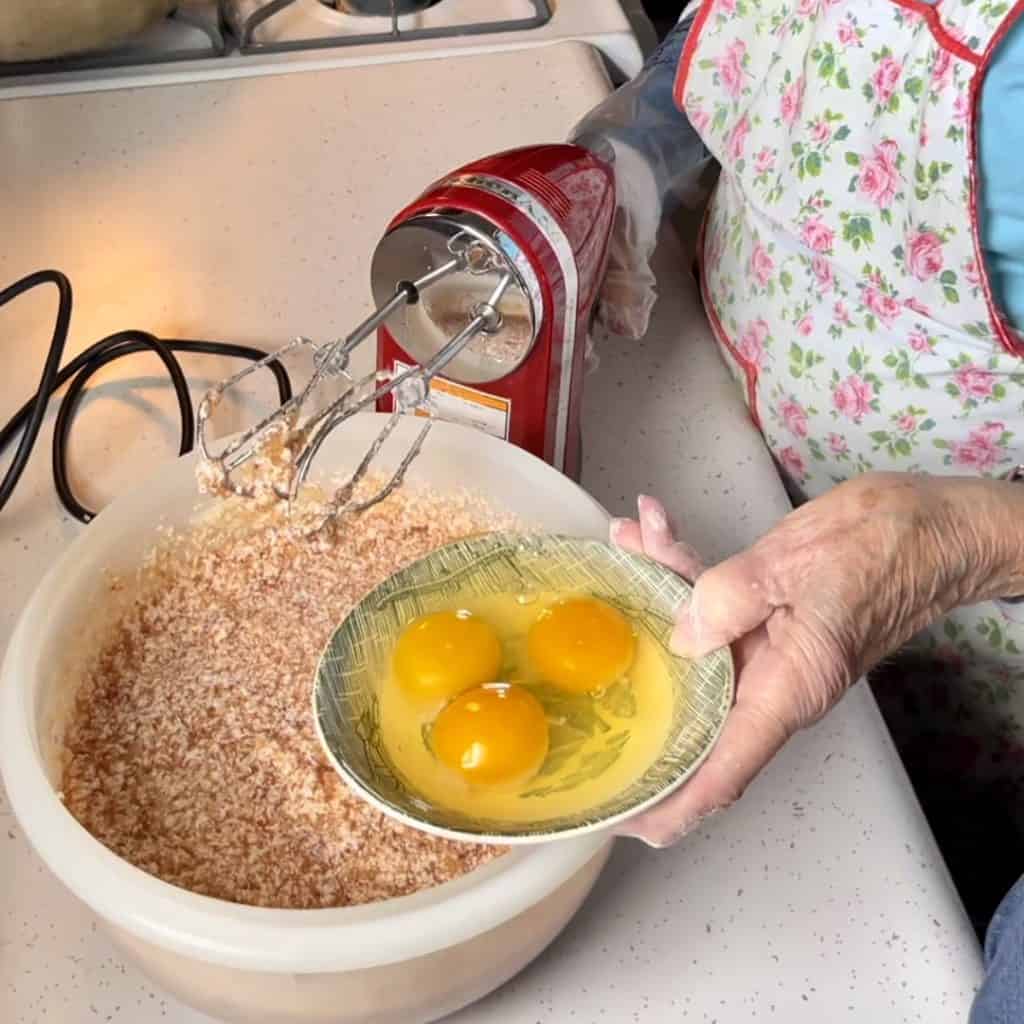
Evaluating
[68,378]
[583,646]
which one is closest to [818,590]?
[583,646]

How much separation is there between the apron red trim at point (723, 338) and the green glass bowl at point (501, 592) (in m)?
0.26

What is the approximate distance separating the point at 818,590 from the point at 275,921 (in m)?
0.29

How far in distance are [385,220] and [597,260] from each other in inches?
12.6

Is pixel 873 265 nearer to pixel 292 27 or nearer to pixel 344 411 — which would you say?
pixel 344 411

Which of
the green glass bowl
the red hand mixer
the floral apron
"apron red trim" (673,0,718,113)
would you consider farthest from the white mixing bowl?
"apron red trim" (673,0,718,113)

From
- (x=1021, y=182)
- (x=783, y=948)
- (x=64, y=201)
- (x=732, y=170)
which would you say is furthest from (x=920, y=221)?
(x=64, y=201)

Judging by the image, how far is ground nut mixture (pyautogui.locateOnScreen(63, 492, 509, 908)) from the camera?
0.58 m

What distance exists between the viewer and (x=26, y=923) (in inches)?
23.9

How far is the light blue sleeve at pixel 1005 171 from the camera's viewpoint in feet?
2.14

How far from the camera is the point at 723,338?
2.93 ft

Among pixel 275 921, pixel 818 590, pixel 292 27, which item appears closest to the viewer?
pixel 275 921

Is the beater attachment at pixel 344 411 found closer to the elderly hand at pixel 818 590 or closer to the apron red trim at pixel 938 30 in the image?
the elderly hand at pixel 818 590

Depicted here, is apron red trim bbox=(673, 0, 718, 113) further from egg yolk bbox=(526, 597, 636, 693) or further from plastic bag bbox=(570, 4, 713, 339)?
egg yolk bbox=(526, 597, 636, 693)

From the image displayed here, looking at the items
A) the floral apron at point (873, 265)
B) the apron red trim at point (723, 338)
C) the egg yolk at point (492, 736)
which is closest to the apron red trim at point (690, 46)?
the floral apron at point (873, 265)
